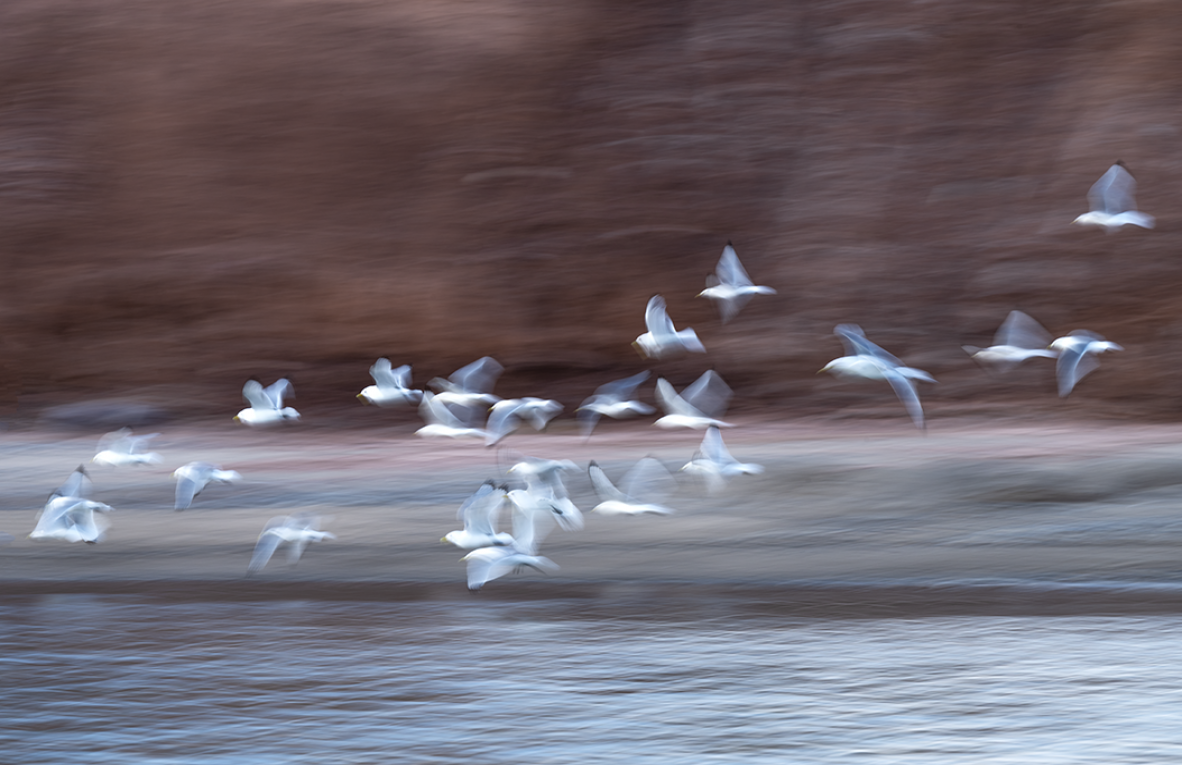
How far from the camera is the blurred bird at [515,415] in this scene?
1359cm

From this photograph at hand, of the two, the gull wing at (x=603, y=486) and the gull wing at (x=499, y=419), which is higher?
the gull wing at (x=499, y=419)

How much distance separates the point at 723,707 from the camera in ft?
22.3

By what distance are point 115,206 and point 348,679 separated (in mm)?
16960

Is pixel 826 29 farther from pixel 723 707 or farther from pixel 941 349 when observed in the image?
pixel 723 707

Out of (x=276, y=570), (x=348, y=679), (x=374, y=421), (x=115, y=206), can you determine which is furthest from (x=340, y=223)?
(x=348, y=679)

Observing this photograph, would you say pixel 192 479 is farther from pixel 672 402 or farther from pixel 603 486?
pixel 672 402

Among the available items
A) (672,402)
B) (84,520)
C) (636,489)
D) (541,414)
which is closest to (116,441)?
(84,520)

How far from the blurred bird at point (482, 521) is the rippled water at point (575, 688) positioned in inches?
34.4

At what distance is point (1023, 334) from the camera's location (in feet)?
59.5

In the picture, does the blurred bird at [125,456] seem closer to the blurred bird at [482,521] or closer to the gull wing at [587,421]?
the gull wing at [587,421]

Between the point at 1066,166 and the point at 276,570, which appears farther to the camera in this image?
the point at 1066,166

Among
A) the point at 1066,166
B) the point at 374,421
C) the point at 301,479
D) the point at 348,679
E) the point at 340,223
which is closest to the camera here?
the point at 348,679

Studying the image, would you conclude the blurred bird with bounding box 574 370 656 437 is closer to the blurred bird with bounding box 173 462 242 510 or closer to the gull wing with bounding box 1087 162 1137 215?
the blurred bird with bounding box 173 462 242 510

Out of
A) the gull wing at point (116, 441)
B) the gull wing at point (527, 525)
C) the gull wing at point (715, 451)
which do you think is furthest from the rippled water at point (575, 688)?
the gull wing at point (116, 441)
